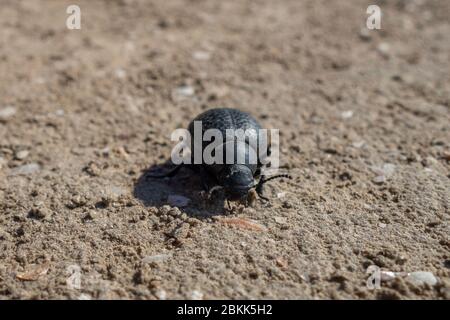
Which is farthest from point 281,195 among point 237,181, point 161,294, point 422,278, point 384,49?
point 384,49

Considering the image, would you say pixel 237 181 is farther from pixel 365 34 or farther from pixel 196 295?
pixel 365 34

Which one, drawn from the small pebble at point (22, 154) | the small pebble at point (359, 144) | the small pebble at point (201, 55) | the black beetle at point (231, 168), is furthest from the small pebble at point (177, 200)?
the small pebble at point (201, 55)

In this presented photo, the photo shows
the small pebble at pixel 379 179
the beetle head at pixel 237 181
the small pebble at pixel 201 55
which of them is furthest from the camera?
the small pebble at pixel 201 55

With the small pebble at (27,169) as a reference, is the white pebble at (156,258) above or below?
below

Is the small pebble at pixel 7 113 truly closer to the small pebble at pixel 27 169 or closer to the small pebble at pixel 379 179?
the small pebble at pixel 27 169

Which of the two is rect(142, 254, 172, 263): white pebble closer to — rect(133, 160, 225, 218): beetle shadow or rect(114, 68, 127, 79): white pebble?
rect(133, 160, 225, 218): beetle shadow

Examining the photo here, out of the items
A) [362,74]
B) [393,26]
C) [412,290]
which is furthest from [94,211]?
[393,26]

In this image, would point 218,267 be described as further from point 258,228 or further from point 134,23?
point 134,23
